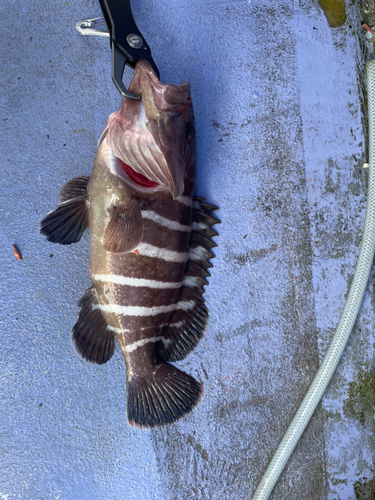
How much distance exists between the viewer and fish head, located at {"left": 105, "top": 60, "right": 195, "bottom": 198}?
1.27 metres

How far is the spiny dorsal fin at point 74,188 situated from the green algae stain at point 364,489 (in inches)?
78.7

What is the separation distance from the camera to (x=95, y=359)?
5.14 ft

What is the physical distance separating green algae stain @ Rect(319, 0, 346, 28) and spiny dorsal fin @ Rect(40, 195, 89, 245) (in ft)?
5.16

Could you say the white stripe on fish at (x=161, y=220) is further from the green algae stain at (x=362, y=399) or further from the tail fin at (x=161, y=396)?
the green algae stain at (x=362, y=399)

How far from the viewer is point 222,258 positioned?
5.75 feet

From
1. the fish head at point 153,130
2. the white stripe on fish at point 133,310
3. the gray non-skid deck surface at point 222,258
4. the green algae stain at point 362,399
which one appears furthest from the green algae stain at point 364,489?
the fish head at point 153,130

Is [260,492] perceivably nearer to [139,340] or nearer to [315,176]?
[139,340]

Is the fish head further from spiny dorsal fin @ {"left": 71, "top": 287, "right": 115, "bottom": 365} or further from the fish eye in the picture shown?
spiny dorsal fin @ {"left": 71, "top": 287, "right": 115, "bottom": 365}

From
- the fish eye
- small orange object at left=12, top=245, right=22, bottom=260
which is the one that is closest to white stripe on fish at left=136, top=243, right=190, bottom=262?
the fish eye

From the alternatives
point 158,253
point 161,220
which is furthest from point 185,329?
point 161,220

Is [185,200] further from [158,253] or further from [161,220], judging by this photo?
[158,253]

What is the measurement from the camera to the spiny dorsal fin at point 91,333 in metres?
1.55

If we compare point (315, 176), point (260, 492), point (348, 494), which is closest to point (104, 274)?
point (315, 176)

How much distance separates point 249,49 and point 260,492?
2.18 m
